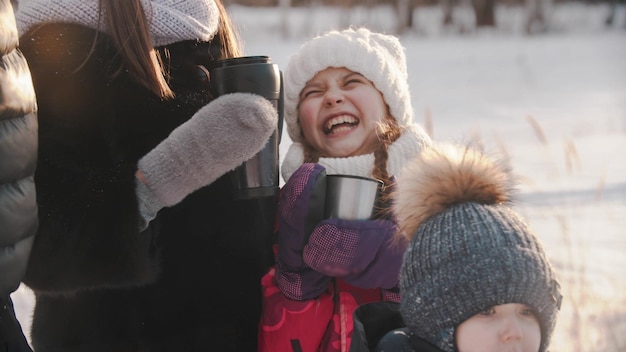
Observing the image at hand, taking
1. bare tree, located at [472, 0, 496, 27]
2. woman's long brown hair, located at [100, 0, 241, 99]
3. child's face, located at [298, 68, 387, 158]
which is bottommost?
bare tree, located at [472, 0, 496, 27]

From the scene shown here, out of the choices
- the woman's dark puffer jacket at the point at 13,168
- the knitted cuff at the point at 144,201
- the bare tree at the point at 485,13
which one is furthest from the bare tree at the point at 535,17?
the woman's dark puffer jacket at the point at 13,168

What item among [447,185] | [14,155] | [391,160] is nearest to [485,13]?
[391,160]

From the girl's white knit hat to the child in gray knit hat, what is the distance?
702mm

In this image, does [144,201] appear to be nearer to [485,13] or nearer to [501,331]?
[501,331]

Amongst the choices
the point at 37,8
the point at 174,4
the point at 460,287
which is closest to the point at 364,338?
the point at 460,287

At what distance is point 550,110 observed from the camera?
9305mm

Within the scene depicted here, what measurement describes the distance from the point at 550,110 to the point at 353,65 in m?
7.47

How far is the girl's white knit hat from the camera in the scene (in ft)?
7.81

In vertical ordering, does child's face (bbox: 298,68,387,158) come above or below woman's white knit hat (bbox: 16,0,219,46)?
below

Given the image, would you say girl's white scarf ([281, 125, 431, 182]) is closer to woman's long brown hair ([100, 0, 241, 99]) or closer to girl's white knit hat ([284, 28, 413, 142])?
girl's white knit hat ([284, 28, 413, 142])

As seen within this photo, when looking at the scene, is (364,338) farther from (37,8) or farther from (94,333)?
(37,8)

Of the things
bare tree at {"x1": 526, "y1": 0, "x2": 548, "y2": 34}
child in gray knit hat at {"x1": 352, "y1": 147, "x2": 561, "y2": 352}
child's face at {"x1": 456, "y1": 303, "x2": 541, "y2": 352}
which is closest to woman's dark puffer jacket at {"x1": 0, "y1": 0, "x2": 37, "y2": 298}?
child in gray knit hat at {"x1": 352, "y1": 147, "x2": 561, "y2": 352}

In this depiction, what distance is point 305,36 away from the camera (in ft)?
47.9

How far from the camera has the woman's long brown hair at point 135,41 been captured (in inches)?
75.4
